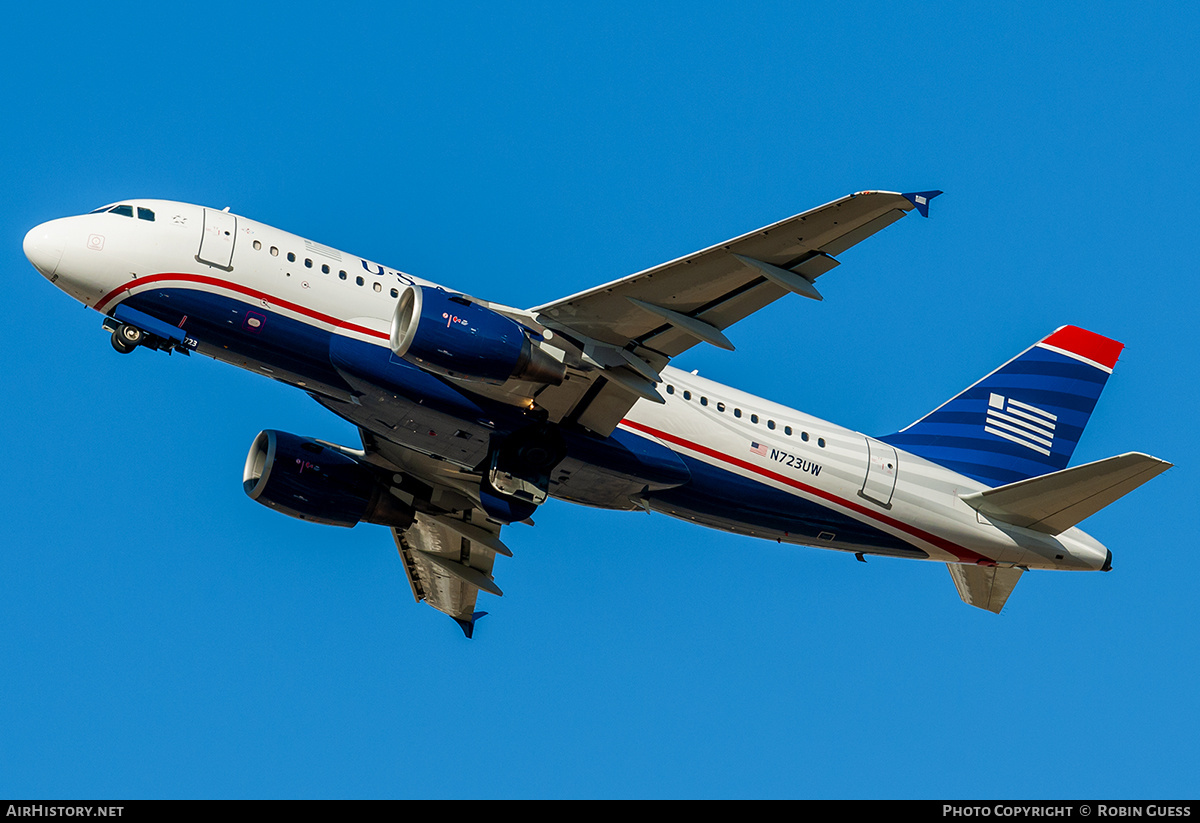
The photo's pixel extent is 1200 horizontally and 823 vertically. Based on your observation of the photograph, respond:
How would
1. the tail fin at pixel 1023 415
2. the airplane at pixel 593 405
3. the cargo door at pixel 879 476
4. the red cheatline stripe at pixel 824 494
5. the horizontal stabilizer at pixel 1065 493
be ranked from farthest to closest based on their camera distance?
1. the tail fin at pixel 1023 415
2. the cargo door at pixel 879 476
3. the red cheatline stripe at pixel 824 494
4. the horizontal stabilizer at pixel 1065 493
5. the airplane at pixel 593 405

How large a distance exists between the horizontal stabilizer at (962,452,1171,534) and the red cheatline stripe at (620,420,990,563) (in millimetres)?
1178

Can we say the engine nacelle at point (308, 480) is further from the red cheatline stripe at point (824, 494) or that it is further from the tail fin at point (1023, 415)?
the tail fin at point (1023, 415)

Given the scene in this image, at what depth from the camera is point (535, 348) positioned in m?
27.5

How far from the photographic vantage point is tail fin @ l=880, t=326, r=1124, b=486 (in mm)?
33844

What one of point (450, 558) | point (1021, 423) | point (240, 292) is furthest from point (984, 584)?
point (240, 292)

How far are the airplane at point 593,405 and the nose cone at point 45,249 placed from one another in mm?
39

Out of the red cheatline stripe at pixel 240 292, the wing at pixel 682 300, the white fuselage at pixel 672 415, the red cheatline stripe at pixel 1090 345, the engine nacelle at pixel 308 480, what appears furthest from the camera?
the red cheatline stripe at pixel 1090 345

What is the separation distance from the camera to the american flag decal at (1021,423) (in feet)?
114

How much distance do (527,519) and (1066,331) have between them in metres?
16.1

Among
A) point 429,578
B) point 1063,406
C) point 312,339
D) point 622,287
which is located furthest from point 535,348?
point 1063,406

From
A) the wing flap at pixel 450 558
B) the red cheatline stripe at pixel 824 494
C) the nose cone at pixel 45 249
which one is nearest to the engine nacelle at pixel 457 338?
the red cheatline stripe at pixel 824 494

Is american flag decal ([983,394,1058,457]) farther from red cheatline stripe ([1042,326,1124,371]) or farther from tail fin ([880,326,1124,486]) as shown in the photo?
red cheatline stripe ([1042,326,1124,371])

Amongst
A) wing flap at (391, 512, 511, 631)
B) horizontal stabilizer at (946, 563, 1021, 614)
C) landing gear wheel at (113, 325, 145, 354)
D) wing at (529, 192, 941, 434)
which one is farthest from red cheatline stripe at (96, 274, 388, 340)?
horizontal stabilizer at (946, 563, 1021, 614)

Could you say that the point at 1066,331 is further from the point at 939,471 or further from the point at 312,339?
Answer: the point at 312,339
